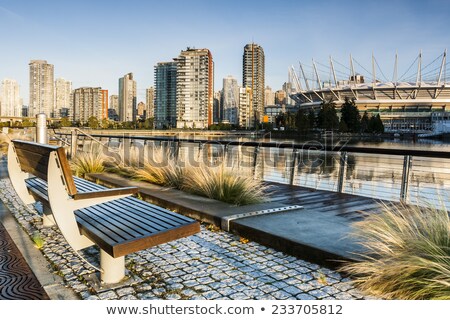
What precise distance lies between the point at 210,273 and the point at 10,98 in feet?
445

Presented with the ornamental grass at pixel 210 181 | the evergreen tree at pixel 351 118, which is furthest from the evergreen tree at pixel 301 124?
the ornamental grass at pixel 210 181

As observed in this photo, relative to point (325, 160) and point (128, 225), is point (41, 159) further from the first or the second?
point (325, 160)

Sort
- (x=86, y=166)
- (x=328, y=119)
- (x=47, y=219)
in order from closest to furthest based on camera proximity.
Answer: (x=47, y=219), (x=86, y=166), (x=328, y=119)

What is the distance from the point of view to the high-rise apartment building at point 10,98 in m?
117

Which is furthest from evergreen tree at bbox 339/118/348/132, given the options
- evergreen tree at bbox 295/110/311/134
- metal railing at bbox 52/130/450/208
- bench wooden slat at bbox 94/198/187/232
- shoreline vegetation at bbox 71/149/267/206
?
bench wooden slat at bbox 94/198/187/232

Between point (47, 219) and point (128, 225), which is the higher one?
point (128, 225)

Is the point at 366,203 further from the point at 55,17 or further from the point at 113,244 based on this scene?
the point at 55,17

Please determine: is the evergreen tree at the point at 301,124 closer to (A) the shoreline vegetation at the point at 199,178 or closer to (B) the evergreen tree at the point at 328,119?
(B) the evergreen tree at the point at 328,119

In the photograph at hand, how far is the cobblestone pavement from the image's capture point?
3.08 meters

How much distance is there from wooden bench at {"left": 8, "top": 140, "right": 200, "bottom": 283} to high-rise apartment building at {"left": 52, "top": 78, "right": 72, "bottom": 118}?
173 m

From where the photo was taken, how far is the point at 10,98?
120m

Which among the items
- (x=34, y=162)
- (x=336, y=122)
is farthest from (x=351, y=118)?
(x=34, y=162)

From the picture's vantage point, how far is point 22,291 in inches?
123
